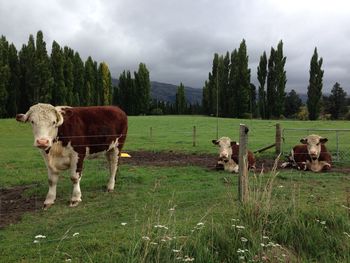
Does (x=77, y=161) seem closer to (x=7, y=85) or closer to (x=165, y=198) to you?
(x=165, y=198)

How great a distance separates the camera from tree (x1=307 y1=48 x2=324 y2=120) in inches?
2201

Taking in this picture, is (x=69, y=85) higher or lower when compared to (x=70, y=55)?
lower

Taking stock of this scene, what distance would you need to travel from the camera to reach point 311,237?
498 centimetres

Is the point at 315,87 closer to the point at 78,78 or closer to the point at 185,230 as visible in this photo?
the point at 78,78

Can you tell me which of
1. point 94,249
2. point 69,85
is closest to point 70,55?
point 69,85

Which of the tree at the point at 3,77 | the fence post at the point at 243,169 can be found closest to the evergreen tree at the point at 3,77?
the tree at the point at 3,77

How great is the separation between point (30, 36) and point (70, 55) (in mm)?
8809

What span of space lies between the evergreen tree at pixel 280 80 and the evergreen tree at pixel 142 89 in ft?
64.1

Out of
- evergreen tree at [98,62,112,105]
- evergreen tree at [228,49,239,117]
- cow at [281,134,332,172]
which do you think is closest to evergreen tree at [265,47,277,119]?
evergreen tree at [228,49,239,117]

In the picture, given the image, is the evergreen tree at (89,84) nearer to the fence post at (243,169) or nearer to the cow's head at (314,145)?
the cow's head at (314,145)

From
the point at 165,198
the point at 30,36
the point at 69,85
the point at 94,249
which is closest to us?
the point at 94,249

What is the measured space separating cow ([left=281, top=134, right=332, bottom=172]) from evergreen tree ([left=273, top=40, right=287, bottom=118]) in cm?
4557

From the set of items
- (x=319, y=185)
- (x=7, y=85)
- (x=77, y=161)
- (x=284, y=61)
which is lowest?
(x=319, y=185)

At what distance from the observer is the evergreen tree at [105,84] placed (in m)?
60.8
